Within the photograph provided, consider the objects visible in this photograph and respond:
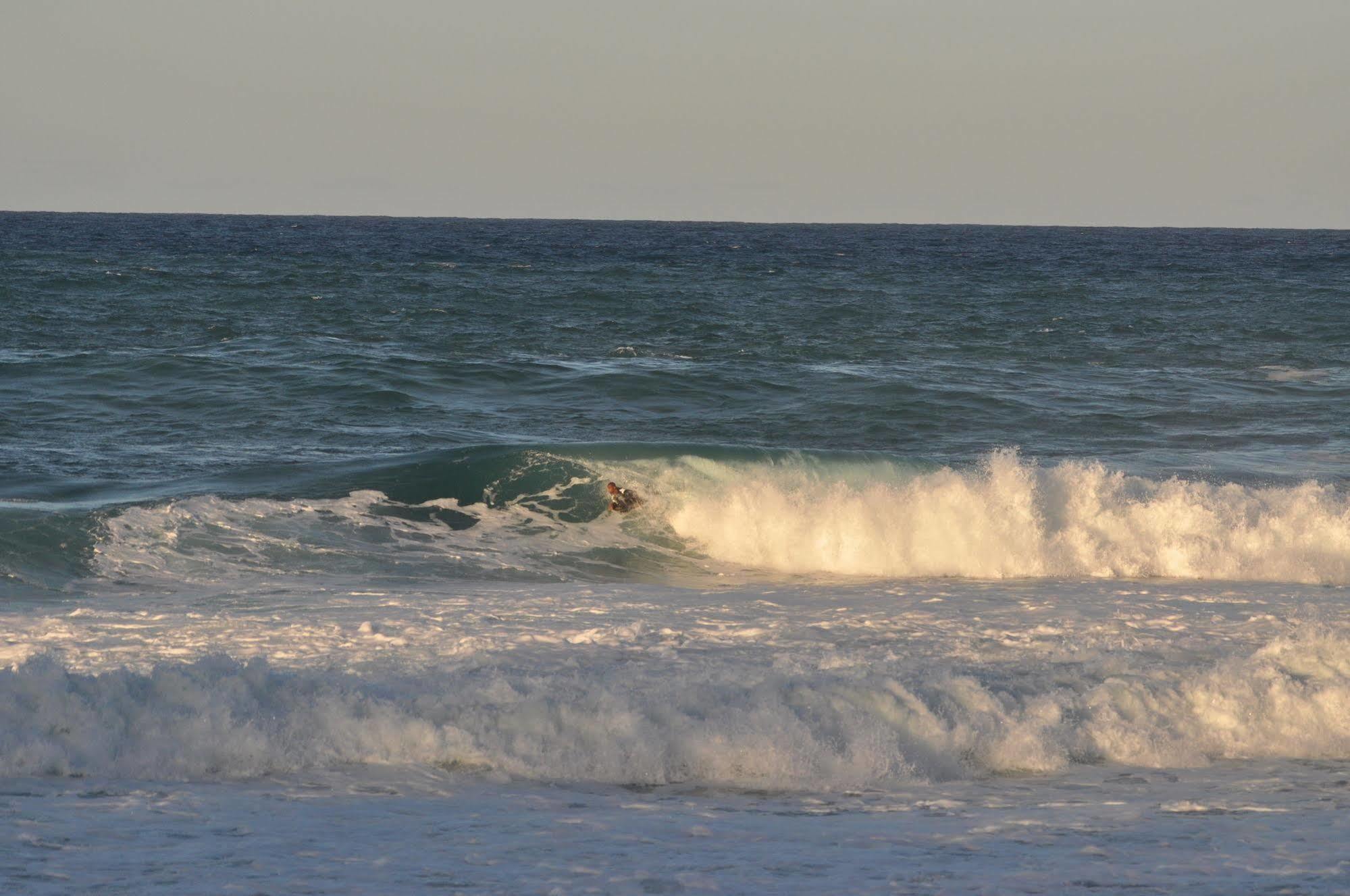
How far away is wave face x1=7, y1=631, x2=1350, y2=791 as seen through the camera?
19.6 ft

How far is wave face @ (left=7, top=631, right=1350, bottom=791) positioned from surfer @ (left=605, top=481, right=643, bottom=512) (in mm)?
5556

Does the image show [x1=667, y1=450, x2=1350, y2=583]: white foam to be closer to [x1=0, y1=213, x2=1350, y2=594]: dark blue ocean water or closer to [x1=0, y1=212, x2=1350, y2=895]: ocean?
[x1=0, y1=212, x2=1350, y2=895]: ocean

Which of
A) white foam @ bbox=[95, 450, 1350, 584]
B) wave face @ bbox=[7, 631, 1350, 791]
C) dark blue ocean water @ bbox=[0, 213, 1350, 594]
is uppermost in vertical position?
dark blue ocean water @ bbox=[0, 213, 1350, 594]

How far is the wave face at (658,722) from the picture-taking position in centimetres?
598

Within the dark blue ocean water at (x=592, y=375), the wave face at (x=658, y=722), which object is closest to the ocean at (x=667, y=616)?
the wave face at (x=658, y=722)

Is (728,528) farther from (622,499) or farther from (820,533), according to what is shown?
(622,499)

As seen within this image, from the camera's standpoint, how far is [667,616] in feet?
28.7

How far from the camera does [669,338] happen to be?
25312 millimetres

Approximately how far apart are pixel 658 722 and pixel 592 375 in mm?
14244

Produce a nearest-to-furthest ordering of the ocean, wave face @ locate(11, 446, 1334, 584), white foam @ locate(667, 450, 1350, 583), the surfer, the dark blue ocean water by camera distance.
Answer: the ocean < wave face @ locate(11, 446, 1334, 584) < white foam @ locate(667, 450, 1350, 583) < the surfer < the dark blue ocean water

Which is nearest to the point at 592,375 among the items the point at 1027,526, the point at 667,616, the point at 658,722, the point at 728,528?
the point at 728,528

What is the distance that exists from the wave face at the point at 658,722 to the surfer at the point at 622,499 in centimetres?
556

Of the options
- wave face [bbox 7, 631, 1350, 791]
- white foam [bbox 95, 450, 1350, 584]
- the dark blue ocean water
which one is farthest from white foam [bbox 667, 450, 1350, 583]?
wave face [bbox 7, 631, 1350, 791]

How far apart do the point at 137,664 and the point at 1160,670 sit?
5410mm
